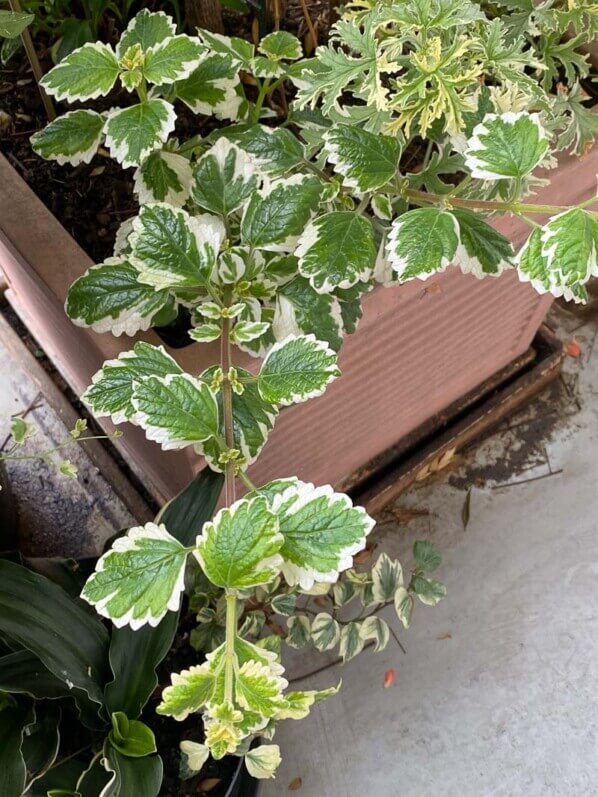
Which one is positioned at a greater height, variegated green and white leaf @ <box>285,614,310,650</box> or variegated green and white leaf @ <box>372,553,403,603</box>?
variegated green and white leaf @ <box>285,614,310,650</box>

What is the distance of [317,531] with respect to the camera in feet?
1.77

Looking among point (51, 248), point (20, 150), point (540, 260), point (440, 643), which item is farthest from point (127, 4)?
point (440, 643)

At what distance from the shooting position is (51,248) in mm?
801

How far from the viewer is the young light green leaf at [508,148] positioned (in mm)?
601

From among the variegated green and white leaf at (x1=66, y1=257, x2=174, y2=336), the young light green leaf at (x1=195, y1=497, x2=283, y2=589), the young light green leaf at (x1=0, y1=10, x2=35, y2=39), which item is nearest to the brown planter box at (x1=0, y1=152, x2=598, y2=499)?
the variegated green and white leaf at (x1=66, y1=257, x2=174, y2=336)

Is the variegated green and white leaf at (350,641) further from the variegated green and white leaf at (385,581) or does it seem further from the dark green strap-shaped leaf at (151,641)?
the dark green strap-shaped leaf at (151,641)

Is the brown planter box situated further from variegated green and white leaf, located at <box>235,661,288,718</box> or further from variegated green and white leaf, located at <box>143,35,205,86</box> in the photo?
variegated green and white leaf, located at <box>235,661,288,718</box>

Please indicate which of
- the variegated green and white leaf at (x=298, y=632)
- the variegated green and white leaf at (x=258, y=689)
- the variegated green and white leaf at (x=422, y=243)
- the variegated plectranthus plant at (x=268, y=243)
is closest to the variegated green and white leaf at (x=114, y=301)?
the variegated plectranthus plant at (x=268, y=243)

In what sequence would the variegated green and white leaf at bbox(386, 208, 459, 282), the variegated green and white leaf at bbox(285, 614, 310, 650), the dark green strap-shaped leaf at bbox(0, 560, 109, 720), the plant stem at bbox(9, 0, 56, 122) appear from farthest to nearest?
the variegated green and white leaf at bbox(285, 614, 310, 650) < the plant stem at bbox(9, 0, 56, 122) < the dark green strap-shaped leaf at bbox(0, 560, 109, 720) < the variegated green and white leaf at bbox(386, 208, 459, 282)

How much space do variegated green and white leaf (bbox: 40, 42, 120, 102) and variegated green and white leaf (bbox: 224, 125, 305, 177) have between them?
12 centimetres

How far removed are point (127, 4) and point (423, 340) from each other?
0.55 meters

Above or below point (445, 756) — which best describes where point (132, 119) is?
above

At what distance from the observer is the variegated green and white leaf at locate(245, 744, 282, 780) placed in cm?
73

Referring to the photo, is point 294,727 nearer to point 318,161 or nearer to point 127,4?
point 318,161
